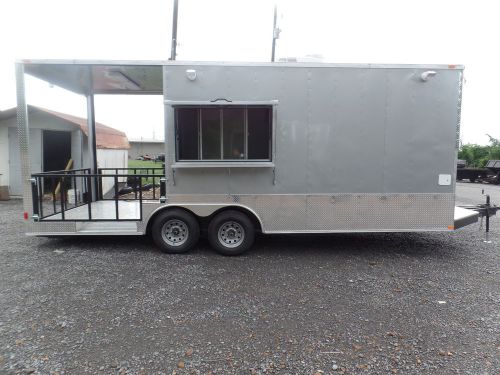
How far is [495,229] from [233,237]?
5.90 metres

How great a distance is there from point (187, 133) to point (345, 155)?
8.19ft

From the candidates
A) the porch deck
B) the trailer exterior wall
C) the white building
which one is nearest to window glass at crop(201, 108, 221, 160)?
the trailer exterior wall

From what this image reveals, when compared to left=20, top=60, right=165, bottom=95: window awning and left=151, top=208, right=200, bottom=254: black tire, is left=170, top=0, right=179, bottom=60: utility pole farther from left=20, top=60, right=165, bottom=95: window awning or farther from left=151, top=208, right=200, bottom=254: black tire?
left=151, top=208, right=200, bottom=254: black tire

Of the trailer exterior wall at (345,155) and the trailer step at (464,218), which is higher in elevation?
the trailer exterior wall at (345,155)

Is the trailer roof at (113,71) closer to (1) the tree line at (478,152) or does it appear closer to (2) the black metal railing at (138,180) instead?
(2) the black metal railing at (138,180)

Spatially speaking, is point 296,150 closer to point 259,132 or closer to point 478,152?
point 259,132

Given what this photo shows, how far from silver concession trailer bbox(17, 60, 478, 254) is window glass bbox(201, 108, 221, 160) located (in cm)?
2

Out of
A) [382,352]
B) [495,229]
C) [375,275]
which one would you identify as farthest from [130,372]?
[495,229]

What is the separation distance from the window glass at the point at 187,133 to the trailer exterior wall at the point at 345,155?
137mm

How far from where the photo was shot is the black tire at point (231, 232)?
5.50 metres

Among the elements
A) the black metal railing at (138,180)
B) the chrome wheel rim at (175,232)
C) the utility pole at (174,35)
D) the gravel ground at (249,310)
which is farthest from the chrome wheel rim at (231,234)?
the utility pole at (174,35)

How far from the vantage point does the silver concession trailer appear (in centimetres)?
533

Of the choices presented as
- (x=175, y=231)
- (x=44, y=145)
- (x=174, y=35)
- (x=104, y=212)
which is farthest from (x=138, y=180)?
(x=44, y=145)

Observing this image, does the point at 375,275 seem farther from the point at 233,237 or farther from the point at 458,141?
the point at 458,141
